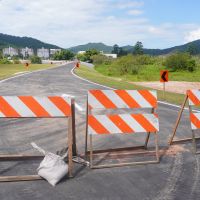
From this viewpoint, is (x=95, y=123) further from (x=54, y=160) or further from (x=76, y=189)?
(x=76, y=189)

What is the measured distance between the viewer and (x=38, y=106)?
21.8 ft

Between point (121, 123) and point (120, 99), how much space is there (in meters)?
0.49

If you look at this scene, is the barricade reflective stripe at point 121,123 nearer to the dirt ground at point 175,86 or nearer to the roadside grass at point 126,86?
the roadside grass at point 126,86

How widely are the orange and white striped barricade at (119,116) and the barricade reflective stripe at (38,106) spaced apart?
0.63m

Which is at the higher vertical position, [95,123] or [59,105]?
[59,105]

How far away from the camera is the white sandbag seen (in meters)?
5.96

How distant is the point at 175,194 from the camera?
17.9ft

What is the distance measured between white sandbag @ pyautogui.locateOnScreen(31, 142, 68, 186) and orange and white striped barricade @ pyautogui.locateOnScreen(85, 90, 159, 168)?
1015 millimetres

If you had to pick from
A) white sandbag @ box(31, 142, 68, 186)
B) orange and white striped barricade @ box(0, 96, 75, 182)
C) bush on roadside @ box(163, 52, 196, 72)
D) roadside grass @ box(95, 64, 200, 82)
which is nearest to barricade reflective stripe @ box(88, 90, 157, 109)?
orange and white striped barricade @ box(0, 96, 75, 182)

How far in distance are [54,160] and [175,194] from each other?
2.06 m

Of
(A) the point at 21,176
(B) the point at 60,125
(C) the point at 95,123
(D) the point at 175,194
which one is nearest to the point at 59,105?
(C) the point at 95,123

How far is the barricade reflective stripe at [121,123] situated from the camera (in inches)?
280

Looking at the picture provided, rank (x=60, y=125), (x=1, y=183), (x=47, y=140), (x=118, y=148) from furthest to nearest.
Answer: (x=60, y=125) < (x=47, y=140) < (x=118, y=148) < (x=1, y=183)

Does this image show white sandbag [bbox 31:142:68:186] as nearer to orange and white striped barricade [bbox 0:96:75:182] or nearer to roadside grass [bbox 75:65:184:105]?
orange and white striped barricade [bbox 0:96:75:182]
